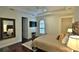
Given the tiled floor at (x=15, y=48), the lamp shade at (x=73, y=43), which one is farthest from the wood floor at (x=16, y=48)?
the lamp shade at (x=73, y=43)

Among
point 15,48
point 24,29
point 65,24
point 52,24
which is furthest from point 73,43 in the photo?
point 15,48

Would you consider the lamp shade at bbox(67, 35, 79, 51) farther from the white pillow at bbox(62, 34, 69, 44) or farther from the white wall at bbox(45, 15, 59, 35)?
the white wall at bbox(45, 15, 59, 35)

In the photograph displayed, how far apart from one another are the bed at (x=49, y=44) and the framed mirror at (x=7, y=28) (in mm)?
466

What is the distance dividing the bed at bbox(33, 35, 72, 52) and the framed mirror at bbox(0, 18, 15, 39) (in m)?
0.47

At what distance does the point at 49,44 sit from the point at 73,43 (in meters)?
0.43

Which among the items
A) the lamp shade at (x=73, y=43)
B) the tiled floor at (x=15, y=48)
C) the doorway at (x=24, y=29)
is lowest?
the tiled floor at (x=15, y=48)

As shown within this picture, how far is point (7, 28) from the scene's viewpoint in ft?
6.10

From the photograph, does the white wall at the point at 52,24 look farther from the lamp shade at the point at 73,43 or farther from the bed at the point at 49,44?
the lamp shade at the point at 73,43

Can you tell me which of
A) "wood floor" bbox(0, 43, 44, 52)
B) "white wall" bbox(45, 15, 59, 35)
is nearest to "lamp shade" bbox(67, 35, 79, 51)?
"white wall" bbox(45, 15, 59, 35)

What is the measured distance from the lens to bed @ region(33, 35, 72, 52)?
5.96ft

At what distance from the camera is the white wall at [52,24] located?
1.95 m
